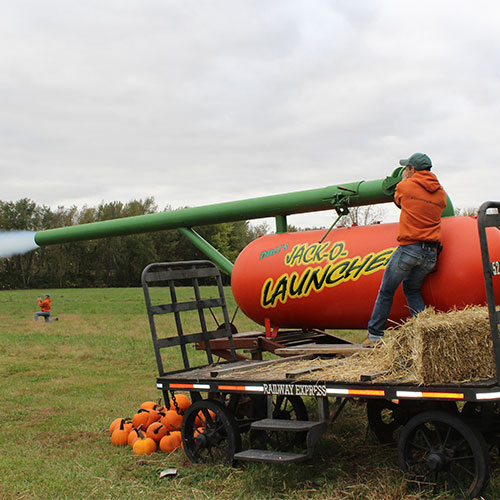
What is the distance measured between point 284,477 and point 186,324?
16221 millimetres

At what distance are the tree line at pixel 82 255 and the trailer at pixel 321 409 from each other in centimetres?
5396

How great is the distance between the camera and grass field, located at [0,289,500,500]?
5855mm

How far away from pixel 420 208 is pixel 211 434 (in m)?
3.09

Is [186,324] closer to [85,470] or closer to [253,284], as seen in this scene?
[253,284]

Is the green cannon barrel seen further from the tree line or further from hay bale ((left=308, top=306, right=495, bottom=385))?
the tree line

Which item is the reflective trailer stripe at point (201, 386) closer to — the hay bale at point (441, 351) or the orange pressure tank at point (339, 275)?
the hay bale at point (441, 351)

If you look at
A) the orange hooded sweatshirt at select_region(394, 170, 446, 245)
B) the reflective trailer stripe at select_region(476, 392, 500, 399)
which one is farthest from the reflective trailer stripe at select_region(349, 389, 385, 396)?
the orange hooded sweatshirt at select_region(394, 170, 446, 245)

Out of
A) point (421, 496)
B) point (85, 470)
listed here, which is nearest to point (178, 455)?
point (85, 470)

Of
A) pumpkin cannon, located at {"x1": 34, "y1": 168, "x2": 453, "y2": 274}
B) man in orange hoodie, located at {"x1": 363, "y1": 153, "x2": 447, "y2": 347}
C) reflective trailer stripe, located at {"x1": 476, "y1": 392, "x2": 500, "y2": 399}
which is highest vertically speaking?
pumpkin cannon, located at {"x1": 34, "y1": 168, "x2": 453, "y2": 274}

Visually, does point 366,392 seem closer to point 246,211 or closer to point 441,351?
point 441,351

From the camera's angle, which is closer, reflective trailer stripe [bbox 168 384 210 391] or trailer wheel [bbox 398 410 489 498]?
trailer wheel [bbox 398 410 489 498]

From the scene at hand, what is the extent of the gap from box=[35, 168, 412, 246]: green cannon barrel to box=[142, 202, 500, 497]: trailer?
1.45 m

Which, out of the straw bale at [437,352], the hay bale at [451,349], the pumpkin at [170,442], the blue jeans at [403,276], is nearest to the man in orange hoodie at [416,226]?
the blue jeans at [403,276]

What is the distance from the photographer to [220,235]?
203 ft
